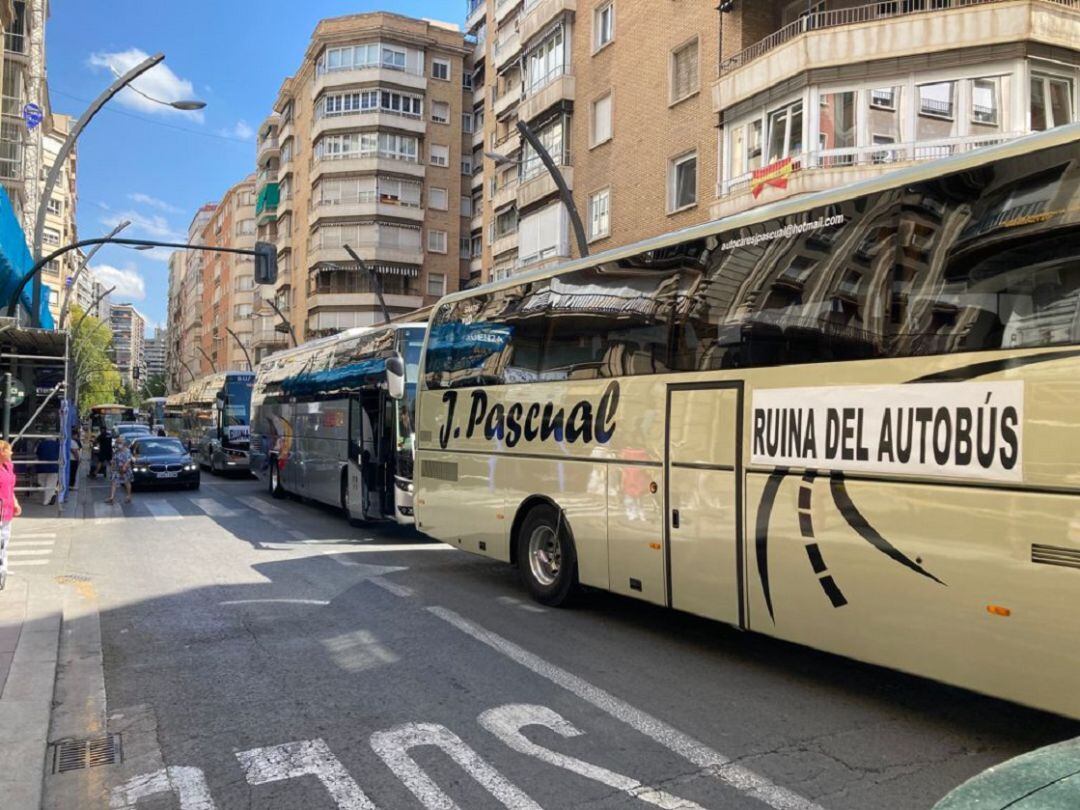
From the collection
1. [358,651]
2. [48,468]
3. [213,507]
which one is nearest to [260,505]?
[213,507]

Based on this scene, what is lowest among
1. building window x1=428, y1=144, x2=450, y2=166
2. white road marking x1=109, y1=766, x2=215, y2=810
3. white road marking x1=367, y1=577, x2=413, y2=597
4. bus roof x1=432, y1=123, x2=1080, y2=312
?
white road marking x1=109, y1=766, x2=215, y2=810

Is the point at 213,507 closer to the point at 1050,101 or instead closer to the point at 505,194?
the point at 1050,101

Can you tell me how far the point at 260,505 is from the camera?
727 inches

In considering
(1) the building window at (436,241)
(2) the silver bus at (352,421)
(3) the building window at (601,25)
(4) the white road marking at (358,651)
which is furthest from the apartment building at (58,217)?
(4) the white road marking at (358,651)

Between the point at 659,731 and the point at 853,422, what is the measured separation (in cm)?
222

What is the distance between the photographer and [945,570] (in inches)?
183

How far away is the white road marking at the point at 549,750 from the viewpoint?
395 cm

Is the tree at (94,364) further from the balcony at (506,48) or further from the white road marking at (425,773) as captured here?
the white road marking at (425,773)

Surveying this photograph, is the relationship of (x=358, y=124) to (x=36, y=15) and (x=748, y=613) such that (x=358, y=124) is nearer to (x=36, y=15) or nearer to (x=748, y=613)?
(x=36, y=15)

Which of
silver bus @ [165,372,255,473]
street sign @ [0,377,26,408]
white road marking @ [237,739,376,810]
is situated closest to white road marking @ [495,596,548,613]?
white road marking @ [237,739,376,810]

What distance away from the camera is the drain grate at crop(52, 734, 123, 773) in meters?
4.50

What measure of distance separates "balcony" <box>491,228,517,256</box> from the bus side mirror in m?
32.4

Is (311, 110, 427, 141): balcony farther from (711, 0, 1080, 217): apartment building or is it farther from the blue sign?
(711, 0, 1080, 217): apartment building

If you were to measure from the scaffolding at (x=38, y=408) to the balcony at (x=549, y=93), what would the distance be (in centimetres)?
1661
